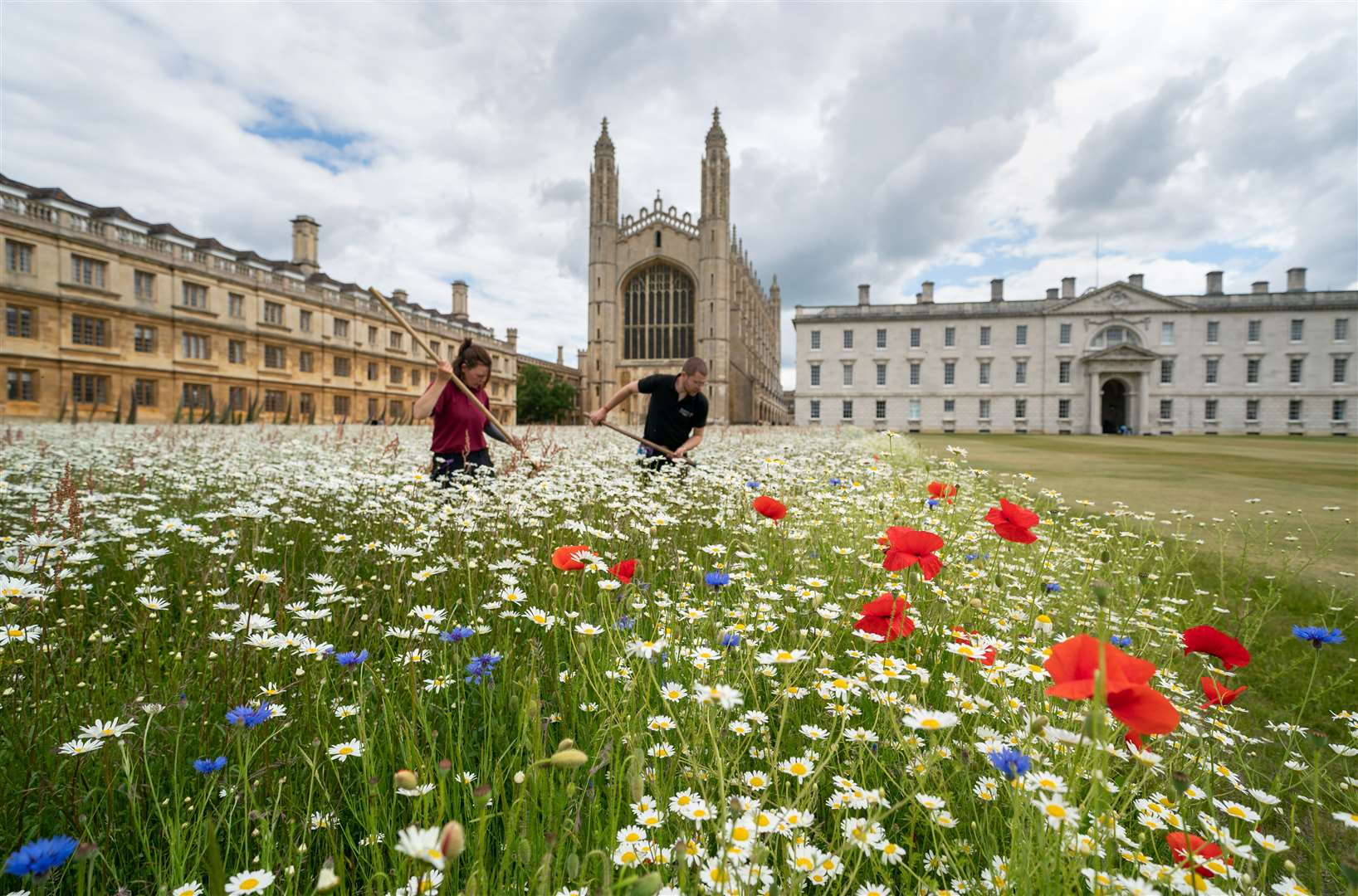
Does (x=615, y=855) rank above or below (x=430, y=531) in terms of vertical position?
below

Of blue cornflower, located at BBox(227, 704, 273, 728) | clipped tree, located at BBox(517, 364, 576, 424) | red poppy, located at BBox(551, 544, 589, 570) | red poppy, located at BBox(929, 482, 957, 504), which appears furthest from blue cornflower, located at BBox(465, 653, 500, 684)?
clipped tree, located at BBox(517, 364, 576, 424)

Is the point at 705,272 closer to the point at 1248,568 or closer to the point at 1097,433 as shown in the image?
the point at 1097,433

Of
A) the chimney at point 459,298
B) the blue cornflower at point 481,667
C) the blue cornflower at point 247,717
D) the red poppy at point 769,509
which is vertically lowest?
the blue cornflower at point 481,667

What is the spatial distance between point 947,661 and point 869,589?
46cm

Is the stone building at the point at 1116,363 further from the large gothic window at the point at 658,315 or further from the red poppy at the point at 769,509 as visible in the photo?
the red poppy at the point at 769,509

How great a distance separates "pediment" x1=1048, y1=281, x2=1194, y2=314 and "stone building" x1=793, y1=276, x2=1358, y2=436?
0.31 feet

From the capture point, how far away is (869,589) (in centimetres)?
277

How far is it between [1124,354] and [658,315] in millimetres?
45378

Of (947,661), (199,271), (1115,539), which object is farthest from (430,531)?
(199,271)

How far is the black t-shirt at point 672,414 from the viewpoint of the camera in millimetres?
7746

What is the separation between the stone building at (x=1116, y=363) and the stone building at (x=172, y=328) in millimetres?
42710

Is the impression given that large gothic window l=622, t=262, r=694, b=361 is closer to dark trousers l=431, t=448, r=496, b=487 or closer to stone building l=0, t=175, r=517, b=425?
stone building l=0, t=175, r=517, b=425

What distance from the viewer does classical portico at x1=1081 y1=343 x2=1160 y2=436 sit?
54.5 metres

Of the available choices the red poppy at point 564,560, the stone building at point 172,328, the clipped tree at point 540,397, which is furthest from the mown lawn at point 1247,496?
the clipped tree at point 540,397
